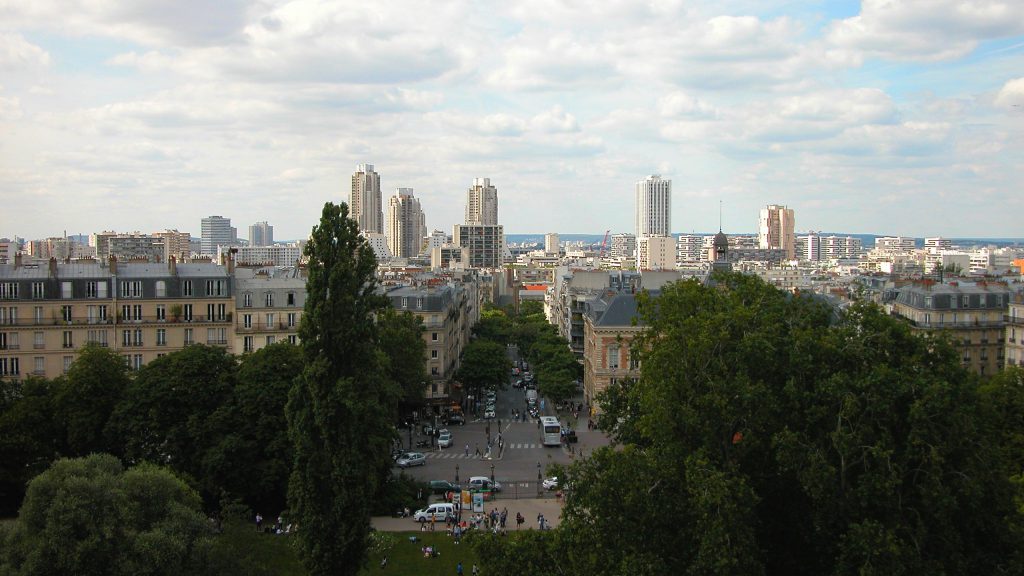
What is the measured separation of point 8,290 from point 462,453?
2960cm

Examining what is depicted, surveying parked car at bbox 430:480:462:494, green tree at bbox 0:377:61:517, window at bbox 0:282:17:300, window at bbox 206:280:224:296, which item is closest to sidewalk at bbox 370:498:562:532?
parked car at bbox 430:480:462:494

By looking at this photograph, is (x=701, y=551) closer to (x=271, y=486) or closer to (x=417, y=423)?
(x=271, y=486)

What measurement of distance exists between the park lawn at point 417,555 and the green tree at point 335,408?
7.81 meters


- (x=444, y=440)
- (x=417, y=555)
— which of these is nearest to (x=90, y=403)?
(x=417, y=555)

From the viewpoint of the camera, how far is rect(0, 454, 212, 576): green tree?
28.9 metres

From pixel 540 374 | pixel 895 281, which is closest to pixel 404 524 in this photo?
pixel 540 374

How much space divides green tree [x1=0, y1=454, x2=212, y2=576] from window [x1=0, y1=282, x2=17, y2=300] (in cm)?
2986

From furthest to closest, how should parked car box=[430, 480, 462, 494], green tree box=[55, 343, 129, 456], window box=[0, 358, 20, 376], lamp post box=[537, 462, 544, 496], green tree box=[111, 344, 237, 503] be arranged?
window box=[0, 358, 20, 376] → parked car box=[430, 480, 462, 494] → lamp post box=[537, 462, 544, 496] → green tree box=[55, 343, 129, 456] → green tree box=[111, 344, 237, 503]

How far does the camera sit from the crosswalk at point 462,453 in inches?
2394

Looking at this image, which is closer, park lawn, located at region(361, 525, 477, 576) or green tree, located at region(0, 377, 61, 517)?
park lawn, located at region(361, 525, 477, 576)

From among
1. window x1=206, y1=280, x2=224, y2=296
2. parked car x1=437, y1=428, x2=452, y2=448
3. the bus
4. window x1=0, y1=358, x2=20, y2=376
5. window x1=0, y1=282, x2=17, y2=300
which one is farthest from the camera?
parked car x1=437, y1=428, x2=452, y2=448

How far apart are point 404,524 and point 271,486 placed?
6.57 metres

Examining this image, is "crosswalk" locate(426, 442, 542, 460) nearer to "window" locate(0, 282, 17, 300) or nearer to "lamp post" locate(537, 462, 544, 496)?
"lamp post" locate(537, 462, 544, 496)

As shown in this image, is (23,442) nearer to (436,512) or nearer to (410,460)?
(436,512)
